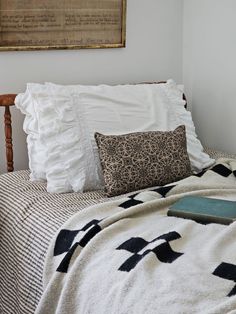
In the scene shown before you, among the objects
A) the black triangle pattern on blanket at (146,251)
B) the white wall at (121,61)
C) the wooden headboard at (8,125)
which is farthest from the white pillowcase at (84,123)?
the black triangle pattern on blanket at (146,251)

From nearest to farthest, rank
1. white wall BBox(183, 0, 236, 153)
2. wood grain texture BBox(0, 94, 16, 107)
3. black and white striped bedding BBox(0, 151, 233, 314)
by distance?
1. black and white striped bedding BBox(0, 151, 233, 314)
2. wood grain texture BBox(0, 94, 16, 107)
3. white wall BBox(183, 0, 236, 153)

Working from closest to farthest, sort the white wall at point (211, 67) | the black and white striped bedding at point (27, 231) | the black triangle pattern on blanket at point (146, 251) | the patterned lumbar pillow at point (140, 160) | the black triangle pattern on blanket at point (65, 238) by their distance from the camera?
1. the black triangle pattern on blanket at point (146, 251)
2. the black triangle pattern on blanket at point (65, 238)
3. the black and white striped bedding at point (27, 231)
4. the patterned lumbar pillow at point (140, 160)
5. the white wall at point (211, 67)

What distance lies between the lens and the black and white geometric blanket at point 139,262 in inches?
58.0

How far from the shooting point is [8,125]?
2.55m

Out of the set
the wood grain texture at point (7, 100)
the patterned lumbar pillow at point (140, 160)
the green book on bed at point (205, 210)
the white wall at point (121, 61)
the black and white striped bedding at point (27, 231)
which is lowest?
the black and white striped bedding at point (27, 231)

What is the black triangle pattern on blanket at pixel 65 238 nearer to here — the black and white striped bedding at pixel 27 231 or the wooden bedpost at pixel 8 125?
the black and white striped bedding at pixel 27 231

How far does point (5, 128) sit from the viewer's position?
2551mm

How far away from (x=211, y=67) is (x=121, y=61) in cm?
43

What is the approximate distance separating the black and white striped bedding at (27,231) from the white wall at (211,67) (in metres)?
0.91

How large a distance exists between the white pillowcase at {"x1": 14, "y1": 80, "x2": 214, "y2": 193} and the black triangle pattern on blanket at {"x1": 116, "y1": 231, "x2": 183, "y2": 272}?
1.86 ft

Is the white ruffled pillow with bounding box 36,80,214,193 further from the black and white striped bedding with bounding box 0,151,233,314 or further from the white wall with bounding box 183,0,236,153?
the white wall with bounding box 183,0,236,153

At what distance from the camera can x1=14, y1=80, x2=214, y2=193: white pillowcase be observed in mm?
2293

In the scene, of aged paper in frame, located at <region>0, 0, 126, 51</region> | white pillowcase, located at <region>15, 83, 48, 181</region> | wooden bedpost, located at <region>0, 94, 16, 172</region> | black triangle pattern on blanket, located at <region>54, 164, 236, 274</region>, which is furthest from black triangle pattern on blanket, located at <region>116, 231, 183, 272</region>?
aged paper in frame, located at <region>0, 0, 126, 51</region>

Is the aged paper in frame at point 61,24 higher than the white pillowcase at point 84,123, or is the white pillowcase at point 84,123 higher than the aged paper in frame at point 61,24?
the aged paper in frame at point 61,24
